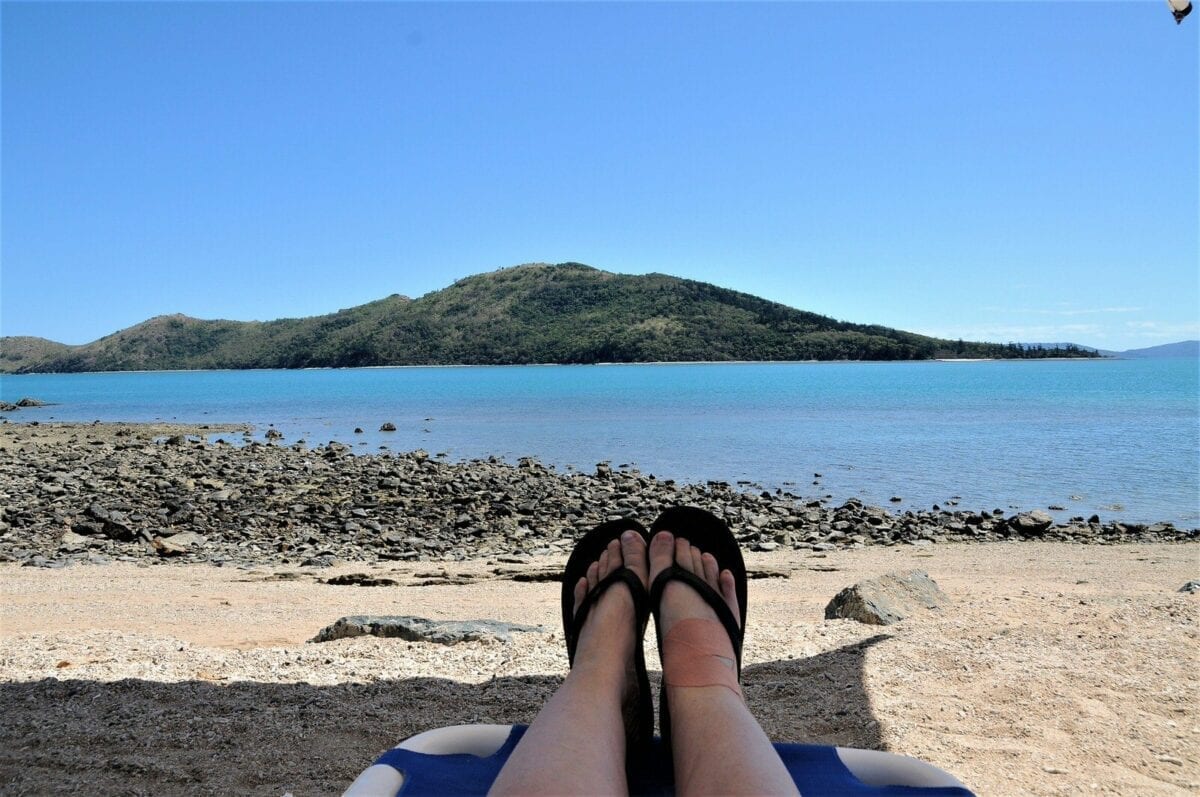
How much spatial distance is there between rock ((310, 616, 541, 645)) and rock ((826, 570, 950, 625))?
1.70 metres

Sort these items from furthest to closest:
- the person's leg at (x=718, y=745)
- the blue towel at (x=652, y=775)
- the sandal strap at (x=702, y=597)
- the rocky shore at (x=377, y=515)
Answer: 1. the rocky shore at (x=377, y=515)
2. the sandal strap at (x=702, y=597)
3. the blue towel at (x=652, y=775)
4. the person's leg at (x=718, y=745)

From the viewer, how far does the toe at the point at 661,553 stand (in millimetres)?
2443

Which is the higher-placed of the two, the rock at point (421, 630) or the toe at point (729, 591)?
the toe at point (729, 591)

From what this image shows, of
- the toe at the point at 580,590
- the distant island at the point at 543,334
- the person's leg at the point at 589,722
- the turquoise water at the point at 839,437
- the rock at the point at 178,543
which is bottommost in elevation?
the rock at the point at 178,543

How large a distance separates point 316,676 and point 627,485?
34.6 feet

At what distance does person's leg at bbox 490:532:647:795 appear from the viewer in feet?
4.64

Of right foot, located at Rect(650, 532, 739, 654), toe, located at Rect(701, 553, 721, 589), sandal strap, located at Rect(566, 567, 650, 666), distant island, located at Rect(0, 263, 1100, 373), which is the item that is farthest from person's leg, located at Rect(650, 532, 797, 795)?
distant island, located at Rect(0, 263, 1100, 373)

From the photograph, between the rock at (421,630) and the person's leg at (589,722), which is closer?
the person's leg at (589,722)

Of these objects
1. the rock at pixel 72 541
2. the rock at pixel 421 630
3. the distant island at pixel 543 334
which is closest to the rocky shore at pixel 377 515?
the rock at pixel 72 541

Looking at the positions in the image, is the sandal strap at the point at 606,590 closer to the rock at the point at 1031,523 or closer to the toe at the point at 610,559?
the toe at the point at 610,559

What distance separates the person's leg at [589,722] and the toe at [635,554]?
0.02 metres

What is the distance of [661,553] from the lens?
8.30 feet

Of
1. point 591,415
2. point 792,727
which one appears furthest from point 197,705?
point 591,415

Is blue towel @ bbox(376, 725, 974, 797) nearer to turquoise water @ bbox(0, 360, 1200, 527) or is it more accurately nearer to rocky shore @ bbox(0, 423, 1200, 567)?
rocky shore @ bbox(0, 423, 1200, 567)
